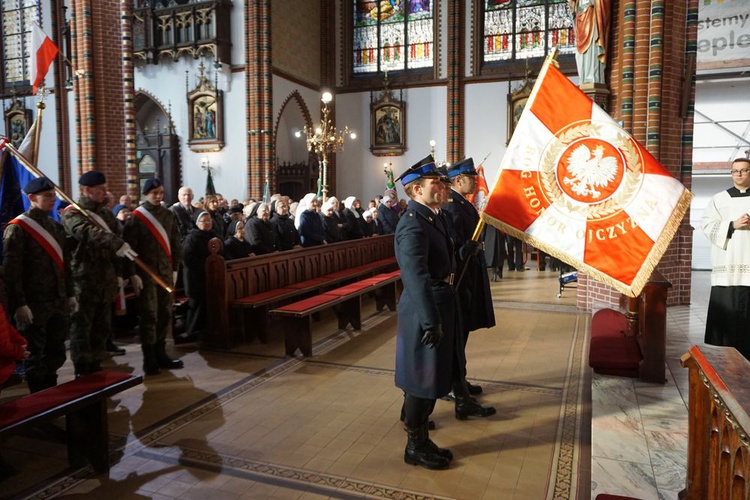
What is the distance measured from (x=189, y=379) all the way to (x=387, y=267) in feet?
17.9

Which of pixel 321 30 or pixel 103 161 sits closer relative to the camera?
pixel 103 161

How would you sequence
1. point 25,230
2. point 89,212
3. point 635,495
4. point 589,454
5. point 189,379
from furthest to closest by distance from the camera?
point 189,379
point 89,212
point 25,230
point 589,454
point 635,495

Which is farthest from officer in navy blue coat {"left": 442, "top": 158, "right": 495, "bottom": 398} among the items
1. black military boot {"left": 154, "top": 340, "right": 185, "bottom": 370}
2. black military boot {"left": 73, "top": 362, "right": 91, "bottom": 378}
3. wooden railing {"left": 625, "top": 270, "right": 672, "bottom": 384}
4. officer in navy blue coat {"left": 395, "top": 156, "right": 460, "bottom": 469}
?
black military boot {"left": 73, "top": 362, "right": 91, "bottom": 378}

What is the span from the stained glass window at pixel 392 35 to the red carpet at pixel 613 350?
51.5 ft

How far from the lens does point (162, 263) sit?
554 centimetres

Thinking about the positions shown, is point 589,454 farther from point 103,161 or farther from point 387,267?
point 103,161

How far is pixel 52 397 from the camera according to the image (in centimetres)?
343

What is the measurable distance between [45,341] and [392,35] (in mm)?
17983

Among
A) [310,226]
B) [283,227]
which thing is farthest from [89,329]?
[310,226]

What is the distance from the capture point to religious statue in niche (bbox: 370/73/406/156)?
19641 mm

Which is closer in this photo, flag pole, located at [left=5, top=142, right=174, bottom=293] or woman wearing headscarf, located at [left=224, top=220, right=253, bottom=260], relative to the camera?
flag pole, located at [left=5, top=142, right=174, bottom=293]

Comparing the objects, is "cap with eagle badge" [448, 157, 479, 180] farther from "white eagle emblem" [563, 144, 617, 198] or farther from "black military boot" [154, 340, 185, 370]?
"black military boot" [154, 340, 185, 370]

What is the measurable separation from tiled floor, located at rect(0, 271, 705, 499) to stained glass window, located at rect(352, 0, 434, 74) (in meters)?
15.9

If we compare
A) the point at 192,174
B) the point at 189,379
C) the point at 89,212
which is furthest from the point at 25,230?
the point at 192,174
